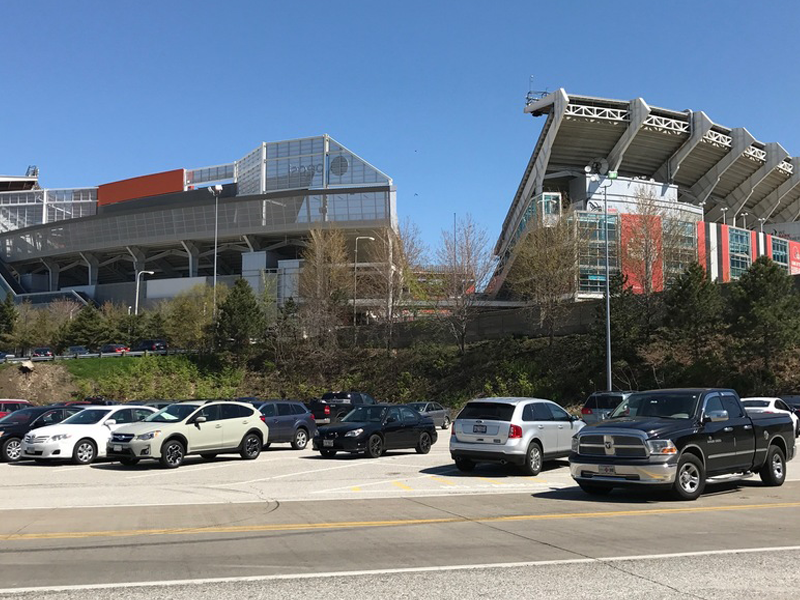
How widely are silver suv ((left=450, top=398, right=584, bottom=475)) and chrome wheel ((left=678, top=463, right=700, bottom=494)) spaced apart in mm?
3990

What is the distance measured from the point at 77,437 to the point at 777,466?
55.3ft

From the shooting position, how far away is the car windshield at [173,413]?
60.3 feet

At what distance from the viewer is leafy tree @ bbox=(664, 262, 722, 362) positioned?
127 ft

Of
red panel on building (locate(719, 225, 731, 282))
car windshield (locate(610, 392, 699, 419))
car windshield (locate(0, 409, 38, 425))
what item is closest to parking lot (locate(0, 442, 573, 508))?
car windshield (locate(0, 409, 38, 425))

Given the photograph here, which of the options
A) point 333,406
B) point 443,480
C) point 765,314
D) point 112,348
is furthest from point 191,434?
point 112,348

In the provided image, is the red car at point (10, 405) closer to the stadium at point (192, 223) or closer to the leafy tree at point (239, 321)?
the leafy tree at point (239, 321)

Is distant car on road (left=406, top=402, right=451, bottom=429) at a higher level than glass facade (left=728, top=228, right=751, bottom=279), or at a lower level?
lower

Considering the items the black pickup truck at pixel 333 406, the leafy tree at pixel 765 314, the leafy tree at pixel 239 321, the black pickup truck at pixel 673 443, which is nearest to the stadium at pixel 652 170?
the leafy tree at pixel 239 321

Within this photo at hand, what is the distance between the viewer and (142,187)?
11644 centimetres

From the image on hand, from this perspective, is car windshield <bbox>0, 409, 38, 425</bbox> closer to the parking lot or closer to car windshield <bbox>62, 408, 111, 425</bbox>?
the parking lot

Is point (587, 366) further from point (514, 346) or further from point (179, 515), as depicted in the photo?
point (179, 515)

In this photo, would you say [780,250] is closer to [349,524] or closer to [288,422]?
[288,422]

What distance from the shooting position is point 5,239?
116625mm

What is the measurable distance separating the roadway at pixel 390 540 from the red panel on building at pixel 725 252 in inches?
2926
